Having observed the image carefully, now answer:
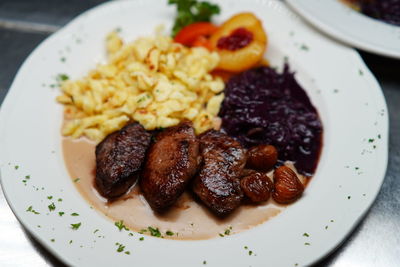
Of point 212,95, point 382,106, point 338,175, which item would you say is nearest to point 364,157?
point 338,175

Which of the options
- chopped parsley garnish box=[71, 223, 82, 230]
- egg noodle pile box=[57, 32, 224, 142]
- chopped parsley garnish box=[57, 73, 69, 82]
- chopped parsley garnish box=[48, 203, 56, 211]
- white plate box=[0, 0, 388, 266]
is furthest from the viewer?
chopped parsley garnish box=[57, 73, 69, 82]

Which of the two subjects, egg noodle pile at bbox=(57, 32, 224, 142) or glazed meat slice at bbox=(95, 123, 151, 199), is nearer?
glazed meat slice at bbox=(95, 123, 151, 199)

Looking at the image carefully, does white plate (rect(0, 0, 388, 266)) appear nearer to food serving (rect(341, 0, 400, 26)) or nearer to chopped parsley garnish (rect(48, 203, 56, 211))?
chopped parsley garnish (rect(48, 203, 56, 211))

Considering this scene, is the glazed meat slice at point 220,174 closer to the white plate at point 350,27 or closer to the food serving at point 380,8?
the white plate at point 350,27

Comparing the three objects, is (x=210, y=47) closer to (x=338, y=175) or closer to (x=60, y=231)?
(x=338, y=175)

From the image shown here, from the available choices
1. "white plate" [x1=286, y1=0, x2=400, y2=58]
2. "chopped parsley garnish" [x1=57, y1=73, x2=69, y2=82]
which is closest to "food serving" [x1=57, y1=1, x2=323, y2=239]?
"chopped parsley garnish" [x1=57, y1=73, x2=69, y2=82]

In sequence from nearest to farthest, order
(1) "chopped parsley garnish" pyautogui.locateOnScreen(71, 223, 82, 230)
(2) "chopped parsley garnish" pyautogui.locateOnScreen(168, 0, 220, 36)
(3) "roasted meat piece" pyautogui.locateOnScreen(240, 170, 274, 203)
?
(1) "chopped parsley garnish" pyautogui.locateOnScreen(71, 223, 82, 230) < (3) "roasted meat piece" pyautogui.locateOnScreen(240, 170, 274, 203) < (2) "chopped parsley garnish" pyautogui.locateOnScreen(168, 0, 220, 36)

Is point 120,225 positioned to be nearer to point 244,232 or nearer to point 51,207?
point 51,207
